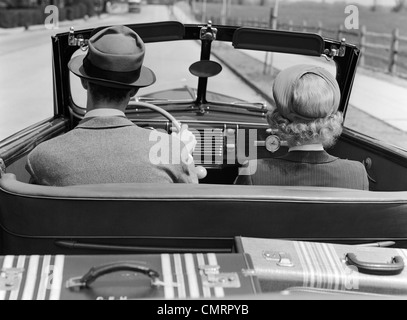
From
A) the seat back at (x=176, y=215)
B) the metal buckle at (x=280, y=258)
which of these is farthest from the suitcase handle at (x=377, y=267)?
the seat back at (x=176, y=215)

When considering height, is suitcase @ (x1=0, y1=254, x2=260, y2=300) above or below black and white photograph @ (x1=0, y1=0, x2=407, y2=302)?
below

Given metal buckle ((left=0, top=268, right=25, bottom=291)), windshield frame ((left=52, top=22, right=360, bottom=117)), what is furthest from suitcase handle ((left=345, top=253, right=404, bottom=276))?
windshield frame ((left=52, top=22, right=360, bottom=117))

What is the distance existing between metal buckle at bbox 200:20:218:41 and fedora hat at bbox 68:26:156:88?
1.10 m

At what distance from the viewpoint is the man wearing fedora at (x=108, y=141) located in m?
2.21

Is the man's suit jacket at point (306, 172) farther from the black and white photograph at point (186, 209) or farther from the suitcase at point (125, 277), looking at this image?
the suitcase at point (125, 277)

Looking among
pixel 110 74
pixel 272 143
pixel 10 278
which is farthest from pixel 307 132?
pixel 272 143

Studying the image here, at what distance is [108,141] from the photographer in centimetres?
226

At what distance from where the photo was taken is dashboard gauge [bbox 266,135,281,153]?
3961mm

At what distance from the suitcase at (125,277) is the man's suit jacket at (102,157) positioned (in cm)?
58

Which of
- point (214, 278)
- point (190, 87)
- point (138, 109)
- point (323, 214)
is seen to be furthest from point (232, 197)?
point (190, 87)

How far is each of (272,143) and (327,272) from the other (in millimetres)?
2309

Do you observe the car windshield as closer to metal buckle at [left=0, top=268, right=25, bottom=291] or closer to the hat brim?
the hat brim

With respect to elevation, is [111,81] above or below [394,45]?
below

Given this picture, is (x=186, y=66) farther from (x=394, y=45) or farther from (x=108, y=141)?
(x=394, y=45)
